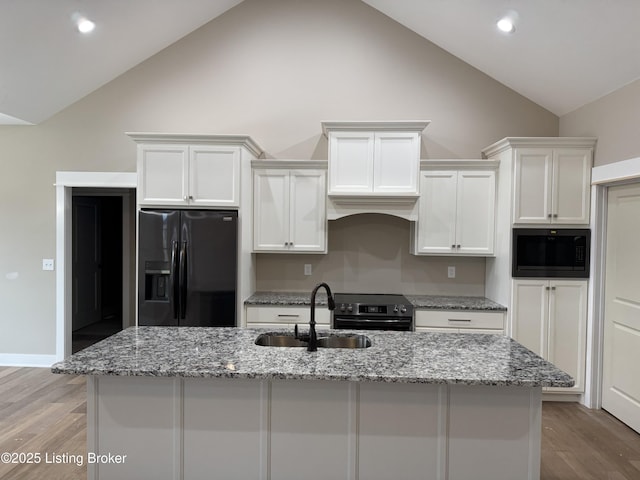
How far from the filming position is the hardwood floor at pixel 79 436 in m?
2.61

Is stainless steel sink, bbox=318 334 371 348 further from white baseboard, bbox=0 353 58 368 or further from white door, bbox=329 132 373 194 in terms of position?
white baseboard, bbox=0 353 58 368

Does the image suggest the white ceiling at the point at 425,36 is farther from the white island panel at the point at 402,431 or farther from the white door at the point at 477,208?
the white island panel at the point at 402,431

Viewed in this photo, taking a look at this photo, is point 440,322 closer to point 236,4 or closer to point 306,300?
point 306,300

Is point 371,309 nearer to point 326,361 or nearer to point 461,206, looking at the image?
point 461,206

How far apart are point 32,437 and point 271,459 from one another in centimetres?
217

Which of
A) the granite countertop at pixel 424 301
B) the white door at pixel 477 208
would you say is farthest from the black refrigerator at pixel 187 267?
the white door at pixel 477 208

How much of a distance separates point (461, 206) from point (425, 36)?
1788 mm

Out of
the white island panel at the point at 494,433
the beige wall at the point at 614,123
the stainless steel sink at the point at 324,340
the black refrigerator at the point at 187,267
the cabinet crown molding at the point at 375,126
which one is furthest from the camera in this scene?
the cabinet crown molding at the point at 375,126

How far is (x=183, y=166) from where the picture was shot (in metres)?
3.64

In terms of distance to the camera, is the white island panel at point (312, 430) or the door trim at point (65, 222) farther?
the door trim at point (65, 222)

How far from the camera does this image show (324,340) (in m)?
2.39

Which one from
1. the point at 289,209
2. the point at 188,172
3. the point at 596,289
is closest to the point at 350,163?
the point at 289,209

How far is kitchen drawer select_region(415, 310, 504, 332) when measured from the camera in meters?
3.73

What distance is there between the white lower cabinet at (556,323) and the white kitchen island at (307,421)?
6.26ft
